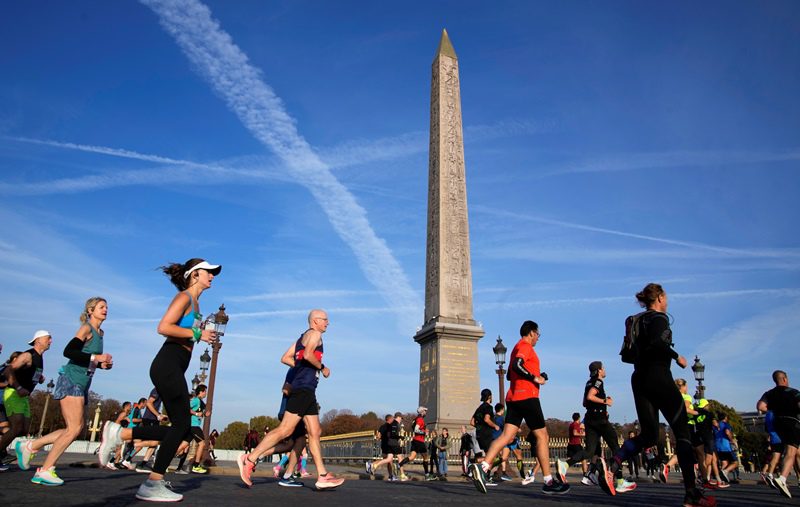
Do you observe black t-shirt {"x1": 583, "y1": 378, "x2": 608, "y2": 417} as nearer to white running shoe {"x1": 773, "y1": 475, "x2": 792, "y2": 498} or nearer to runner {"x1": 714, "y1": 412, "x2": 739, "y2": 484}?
white running shoe {"x1": 773, "y1": 475, "x2": 792, "y2": 498}

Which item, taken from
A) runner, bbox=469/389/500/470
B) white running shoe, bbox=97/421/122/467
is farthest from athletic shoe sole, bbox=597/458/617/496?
white running shoe, bbox=97/421/122/467

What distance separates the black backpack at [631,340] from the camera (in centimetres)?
584

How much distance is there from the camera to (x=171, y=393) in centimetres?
524

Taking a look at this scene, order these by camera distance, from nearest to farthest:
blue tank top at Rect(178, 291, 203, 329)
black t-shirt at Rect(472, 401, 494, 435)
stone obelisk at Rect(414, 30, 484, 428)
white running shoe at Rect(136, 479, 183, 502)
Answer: white running shoe at Rect(136, 479, 183, 502)
blue tank top at Rect(178, 291, 203, 329)
black t-shirt at Rect(472, 401, 494, 435)
stone obelisk at Rect(414, 30, 484, 428)

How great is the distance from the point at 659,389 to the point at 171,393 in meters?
4.37

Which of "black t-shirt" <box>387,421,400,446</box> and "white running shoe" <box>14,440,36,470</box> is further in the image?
"black t-shirt" <box>387,421,400,446</box>

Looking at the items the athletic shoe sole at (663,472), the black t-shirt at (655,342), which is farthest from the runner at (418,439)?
the black t-shirt at (655,342)

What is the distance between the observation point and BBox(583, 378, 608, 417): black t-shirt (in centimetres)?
959

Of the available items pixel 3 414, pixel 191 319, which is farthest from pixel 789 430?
pixel 3 414

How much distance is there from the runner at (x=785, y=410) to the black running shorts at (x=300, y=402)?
20.7 ft

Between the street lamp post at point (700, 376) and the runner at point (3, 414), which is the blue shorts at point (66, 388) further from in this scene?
the street lamp post at point (700, 376)

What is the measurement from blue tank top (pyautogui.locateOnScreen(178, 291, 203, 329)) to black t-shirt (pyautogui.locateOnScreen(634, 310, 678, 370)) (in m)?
4.18

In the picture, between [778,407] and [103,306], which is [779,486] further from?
[103,306]

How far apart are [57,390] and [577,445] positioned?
34.0ft
